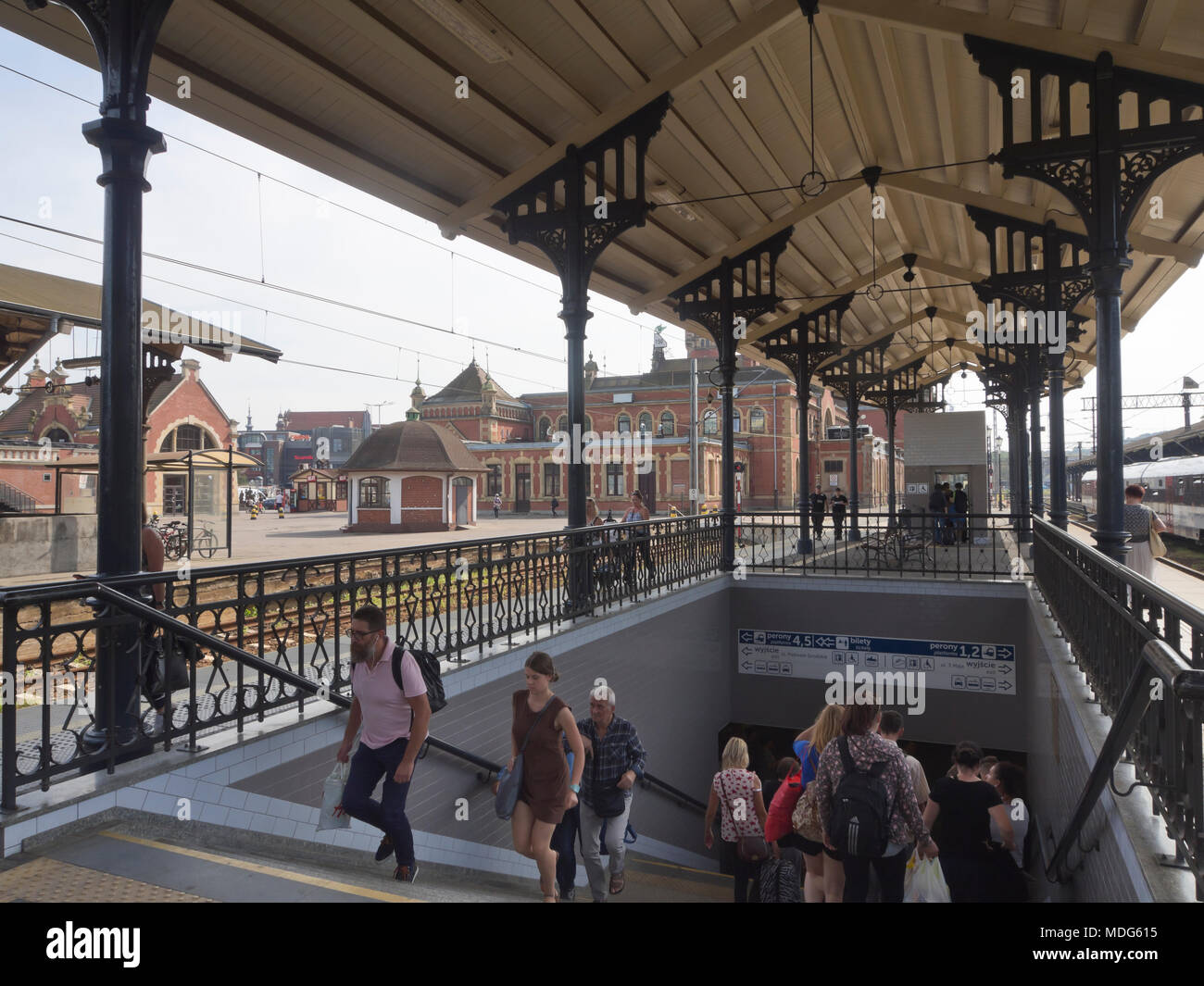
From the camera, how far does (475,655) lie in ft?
20.7

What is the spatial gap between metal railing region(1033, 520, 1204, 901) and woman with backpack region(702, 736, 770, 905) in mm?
1929

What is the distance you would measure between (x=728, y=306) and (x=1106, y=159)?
21.7ft

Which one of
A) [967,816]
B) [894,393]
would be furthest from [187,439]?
[967,816]

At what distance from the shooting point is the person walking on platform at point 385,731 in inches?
157

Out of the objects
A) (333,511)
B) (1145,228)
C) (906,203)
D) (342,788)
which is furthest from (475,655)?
(333,511)

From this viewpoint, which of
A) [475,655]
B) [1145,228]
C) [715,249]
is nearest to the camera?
[475,655]

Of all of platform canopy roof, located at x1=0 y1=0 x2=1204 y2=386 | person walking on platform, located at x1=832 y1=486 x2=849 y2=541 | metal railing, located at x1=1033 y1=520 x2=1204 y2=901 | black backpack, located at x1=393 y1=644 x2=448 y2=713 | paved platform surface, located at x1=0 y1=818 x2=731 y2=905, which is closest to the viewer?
metal railing, located at x1=1033 y1=520 x2=1204 y2=901

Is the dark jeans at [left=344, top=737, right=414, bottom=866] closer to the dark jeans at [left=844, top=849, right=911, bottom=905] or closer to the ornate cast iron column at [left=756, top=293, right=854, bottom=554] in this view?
the dark jeans at [left=844, top=849, right=911, bottom=905]

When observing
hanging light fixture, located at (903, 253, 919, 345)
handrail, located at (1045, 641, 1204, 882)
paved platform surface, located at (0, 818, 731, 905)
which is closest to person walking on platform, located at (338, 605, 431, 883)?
paved platform surface, located at (0, 818, 731, 905)

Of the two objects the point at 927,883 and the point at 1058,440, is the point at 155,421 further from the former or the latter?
the point at 927,883

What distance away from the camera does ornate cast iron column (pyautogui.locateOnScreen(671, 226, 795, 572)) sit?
12578 mm

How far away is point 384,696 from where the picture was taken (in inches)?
158
